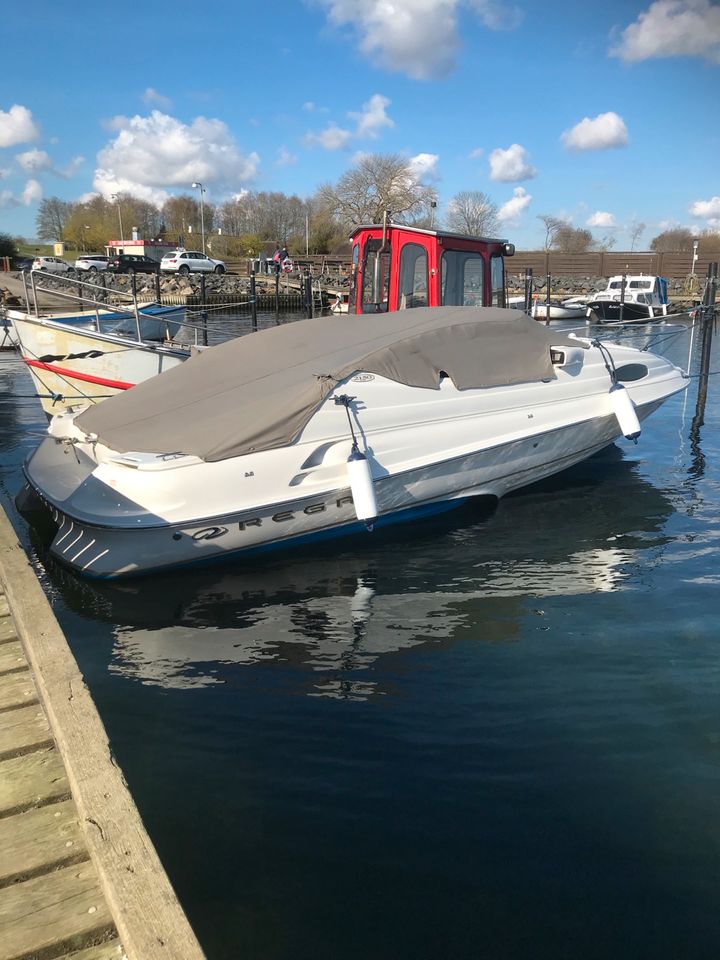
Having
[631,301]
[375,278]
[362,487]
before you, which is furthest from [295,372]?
[631,301]

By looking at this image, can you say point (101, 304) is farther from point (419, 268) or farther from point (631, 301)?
point (631, 301)

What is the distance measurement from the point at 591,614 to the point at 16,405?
12677 mm

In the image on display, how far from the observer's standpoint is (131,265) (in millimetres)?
47906

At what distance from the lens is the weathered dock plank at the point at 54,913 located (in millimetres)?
2256

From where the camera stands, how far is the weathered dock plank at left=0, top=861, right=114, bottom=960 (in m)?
2.26

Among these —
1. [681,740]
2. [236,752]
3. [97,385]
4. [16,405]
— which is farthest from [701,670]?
[16,405]

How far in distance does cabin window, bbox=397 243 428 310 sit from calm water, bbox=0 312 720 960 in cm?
448

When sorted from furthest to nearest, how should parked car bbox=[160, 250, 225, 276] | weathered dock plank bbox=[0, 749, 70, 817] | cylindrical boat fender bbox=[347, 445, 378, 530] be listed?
parked car bbox=[160, 250, 225, 276]
cylindrical boat fender bbox=[347, 445, 378, 530]
weathered dock plank bbox=[0, 749, 70, 817]

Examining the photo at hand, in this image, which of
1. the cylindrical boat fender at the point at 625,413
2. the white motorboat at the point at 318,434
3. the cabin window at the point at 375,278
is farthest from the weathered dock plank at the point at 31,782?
the cabin window at the point at 375,278

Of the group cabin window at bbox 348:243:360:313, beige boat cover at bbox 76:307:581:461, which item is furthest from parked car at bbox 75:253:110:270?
beige boat cover at bbox 76:307:581:461

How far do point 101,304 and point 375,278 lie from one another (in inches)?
166

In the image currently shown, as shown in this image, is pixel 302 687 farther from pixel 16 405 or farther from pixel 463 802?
pixel 16 405

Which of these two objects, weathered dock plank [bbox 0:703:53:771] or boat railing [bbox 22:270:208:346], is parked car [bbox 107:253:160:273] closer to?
boat railing [bbox 22:270:208:346]

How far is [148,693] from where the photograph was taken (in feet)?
15.4
